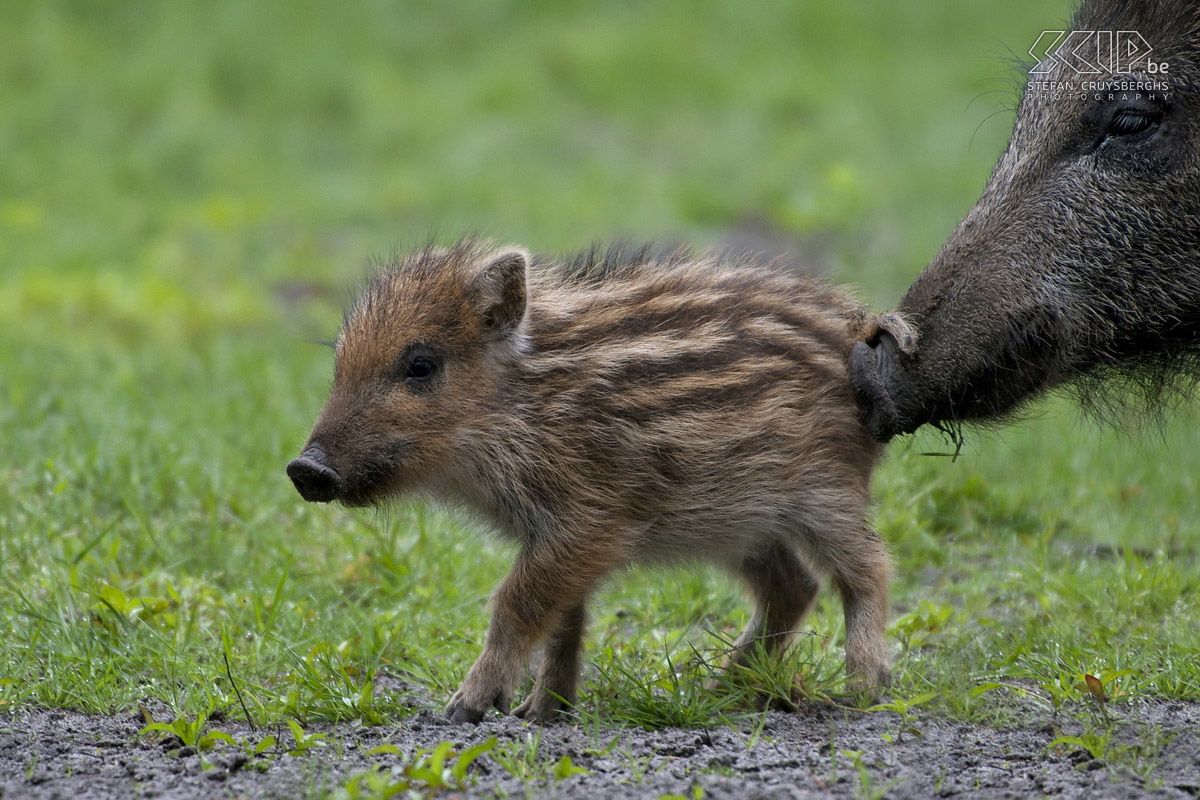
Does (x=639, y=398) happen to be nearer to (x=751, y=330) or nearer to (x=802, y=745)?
(x=751, y=330)

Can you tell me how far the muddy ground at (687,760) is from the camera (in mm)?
3242

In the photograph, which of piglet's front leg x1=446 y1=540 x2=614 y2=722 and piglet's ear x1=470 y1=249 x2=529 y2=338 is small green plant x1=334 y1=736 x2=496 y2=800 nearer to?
piglet's front leg x1=446 y1=540 x2=614 y2=722

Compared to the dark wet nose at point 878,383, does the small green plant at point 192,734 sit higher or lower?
lower

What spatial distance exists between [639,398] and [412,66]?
12925 mm

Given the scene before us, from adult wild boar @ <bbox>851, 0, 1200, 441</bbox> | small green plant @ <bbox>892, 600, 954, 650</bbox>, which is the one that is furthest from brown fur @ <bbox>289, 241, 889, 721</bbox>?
small green plant @ <bbox>892, 600, 954, 650</bbox>

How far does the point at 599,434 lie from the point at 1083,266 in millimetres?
1723

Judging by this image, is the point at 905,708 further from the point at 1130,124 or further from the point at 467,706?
the point at 1130,124

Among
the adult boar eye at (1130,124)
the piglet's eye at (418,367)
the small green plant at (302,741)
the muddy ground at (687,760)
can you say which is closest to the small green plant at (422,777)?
the muddy ground at (687,760)

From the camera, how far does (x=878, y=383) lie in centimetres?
432

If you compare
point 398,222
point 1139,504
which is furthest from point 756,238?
point 1139,504

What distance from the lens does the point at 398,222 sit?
12.1m

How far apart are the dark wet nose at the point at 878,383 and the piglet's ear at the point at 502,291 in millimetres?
1090

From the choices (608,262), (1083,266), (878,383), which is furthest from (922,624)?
(608,262)

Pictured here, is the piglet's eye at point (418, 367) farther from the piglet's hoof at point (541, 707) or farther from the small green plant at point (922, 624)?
the small green plant at point (922, 624)
